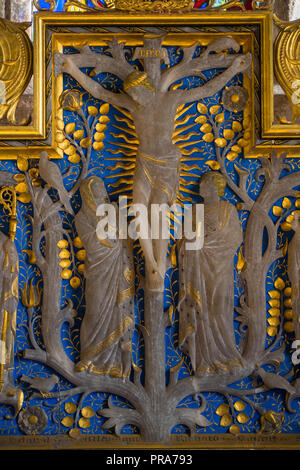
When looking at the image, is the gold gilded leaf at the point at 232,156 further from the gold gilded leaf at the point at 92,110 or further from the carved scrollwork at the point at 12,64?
the carved scrollwork at the point at 12,64

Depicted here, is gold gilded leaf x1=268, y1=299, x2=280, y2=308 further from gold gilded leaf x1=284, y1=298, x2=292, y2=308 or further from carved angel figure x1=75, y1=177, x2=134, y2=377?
carved angel figure x1=75, y1=177, x2=134, y2=377

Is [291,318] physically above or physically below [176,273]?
below

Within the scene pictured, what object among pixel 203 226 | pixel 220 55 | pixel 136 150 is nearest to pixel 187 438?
pixel 203 226

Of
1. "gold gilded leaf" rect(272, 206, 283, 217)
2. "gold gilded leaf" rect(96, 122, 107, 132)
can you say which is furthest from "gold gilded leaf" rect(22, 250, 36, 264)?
"gold gilded leaf" rect(272, 206, 283, 217)

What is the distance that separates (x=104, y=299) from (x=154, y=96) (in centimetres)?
127

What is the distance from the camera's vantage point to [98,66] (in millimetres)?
3904

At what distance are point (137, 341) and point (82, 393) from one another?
45cm

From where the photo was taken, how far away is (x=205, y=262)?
3787 mm

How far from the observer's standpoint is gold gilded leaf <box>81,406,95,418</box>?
3719mm

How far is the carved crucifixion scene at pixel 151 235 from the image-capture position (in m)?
3.72

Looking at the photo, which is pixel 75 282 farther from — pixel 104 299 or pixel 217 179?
pixel 217 179
